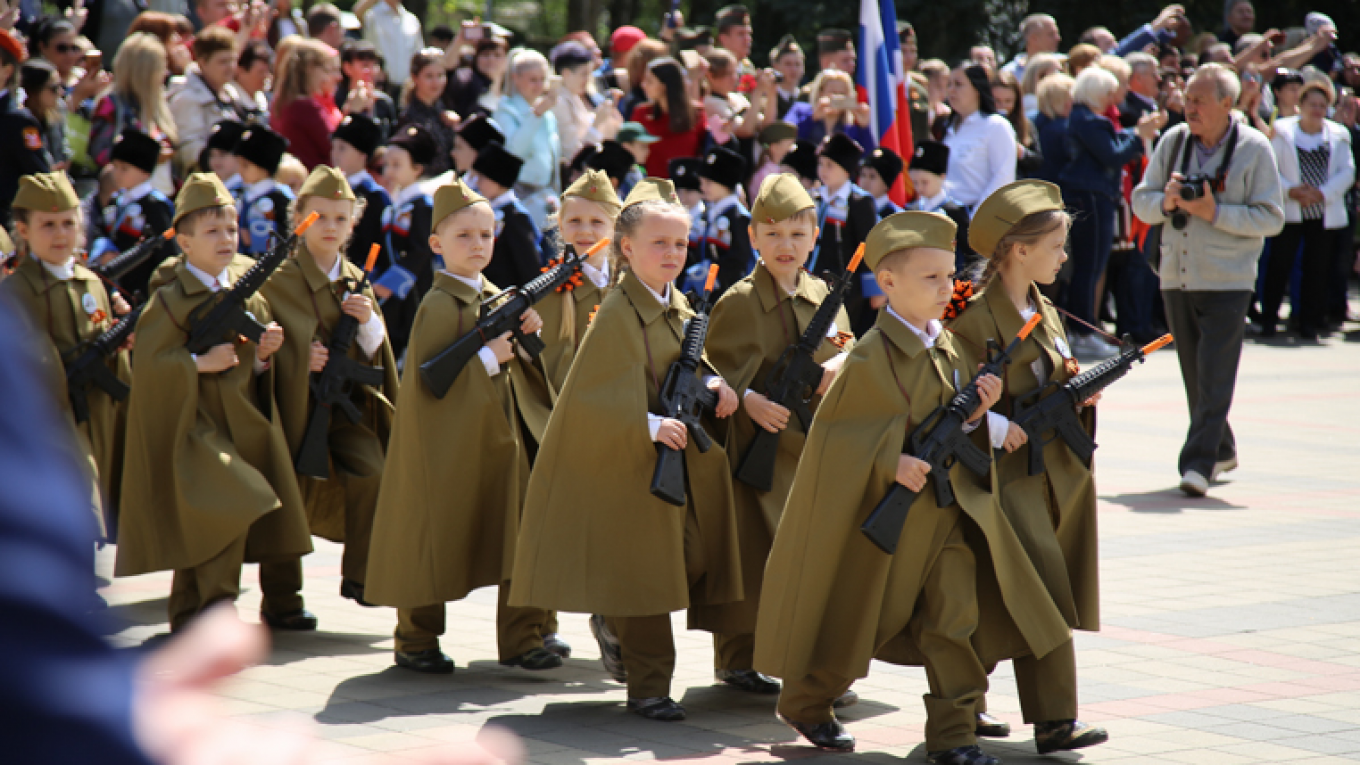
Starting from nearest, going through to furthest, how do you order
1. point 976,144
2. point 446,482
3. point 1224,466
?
point 446,482 → point 1224,466 → point 976,144

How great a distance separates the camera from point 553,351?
21.9ft

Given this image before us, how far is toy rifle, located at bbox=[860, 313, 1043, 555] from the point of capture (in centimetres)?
480

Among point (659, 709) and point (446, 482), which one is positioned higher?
point (446, 482)

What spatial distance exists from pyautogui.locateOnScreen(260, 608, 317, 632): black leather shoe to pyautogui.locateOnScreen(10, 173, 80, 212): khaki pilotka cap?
7.55 ft

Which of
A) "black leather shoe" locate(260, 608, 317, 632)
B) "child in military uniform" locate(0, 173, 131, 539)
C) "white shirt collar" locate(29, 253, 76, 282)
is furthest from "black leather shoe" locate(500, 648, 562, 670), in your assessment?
"white shirt collar" locate(29, 253, 76, 282)

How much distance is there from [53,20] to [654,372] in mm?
9234

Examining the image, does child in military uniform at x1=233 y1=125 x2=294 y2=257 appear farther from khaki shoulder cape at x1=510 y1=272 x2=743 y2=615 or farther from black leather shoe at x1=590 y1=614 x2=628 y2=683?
khaki shoulder cape at x1=510 y1=272 x2=743 y2=615

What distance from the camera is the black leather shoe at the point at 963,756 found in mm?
4773

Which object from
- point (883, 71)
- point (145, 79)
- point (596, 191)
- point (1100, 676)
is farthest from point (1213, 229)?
point (145, 79)

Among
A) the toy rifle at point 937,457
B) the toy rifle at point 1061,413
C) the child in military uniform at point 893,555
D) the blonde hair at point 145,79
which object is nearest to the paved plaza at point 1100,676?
the child in military uniform at point 893,555

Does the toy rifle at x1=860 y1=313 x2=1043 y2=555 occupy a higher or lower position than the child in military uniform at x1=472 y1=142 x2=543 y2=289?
lower

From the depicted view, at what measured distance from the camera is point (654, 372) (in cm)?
559

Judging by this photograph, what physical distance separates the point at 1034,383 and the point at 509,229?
19.9 feet

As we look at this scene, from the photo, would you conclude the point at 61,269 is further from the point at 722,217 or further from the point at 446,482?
the point at 722,217
